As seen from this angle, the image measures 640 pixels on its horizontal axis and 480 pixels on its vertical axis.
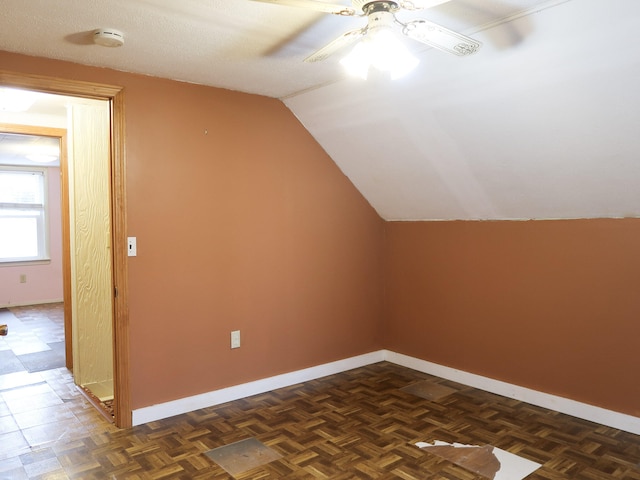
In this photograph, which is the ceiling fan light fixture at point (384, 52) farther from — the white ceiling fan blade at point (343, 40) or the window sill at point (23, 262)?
the window sill at point (23, 262)

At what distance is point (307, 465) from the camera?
7.87 ft

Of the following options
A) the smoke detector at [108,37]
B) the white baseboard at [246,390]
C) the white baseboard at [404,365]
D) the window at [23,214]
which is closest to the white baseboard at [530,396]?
the white baseboard at [404,365]

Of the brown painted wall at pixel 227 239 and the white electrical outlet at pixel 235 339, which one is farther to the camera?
the white electrical outlet at pixel 235 339

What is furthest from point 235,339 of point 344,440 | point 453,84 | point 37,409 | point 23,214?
point 23,214

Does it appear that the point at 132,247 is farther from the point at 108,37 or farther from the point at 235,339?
the point at 108,37

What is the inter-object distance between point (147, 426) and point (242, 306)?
910 millimetres

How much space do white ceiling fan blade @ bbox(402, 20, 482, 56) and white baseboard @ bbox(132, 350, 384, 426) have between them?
2.45 m

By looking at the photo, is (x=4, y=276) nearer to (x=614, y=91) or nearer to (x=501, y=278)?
(x=501, y=278)

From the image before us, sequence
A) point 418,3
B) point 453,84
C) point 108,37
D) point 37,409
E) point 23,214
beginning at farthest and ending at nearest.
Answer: point 23,214, point 37,409, point 453,84, point 108,37, point 418,3

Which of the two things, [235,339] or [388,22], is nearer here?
[388,22]

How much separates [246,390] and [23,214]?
5516mm

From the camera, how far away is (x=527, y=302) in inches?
126

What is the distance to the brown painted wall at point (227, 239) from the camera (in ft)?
9.48

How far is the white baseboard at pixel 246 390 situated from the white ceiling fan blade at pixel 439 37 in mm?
2449
